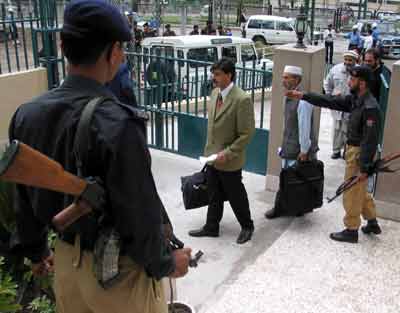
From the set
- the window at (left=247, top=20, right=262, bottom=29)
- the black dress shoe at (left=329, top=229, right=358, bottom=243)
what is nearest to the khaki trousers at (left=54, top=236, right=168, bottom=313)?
the black dress shoe at (left=329, top=229, right=358, bottom=243)

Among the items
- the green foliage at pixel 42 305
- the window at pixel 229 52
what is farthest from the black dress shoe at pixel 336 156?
the window at pixel 229 52

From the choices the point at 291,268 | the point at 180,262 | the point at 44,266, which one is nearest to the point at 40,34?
the point at 291,268

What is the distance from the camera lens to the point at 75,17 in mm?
1526

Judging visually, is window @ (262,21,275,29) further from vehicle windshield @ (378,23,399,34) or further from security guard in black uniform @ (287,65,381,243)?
security guard in black uniform @ (287,65,381,243)

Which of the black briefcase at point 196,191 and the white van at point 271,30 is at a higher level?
the white van at point 271,30

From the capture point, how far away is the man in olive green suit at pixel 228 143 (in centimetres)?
416

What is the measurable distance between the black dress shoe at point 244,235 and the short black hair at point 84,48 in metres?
3.16

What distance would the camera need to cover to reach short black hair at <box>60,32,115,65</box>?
1538mm

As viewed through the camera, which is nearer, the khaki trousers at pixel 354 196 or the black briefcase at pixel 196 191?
the khaki trousers at pixel 354 196

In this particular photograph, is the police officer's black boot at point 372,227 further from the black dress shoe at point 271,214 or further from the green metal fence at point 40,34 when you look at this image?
the green metal fence at point 40,34

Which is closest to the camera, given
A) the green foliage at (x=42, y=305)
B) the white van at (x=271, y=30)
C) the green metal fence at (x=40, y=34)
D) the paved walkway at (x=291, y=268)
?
the green foliage at (x=42, y=305)

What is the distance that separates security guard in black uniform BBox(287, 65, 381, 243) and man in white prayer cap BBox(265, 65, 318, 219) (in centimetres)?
17

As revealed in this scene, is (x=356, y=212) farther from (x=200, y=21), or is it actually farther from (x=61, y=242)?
(x=200, y=21)

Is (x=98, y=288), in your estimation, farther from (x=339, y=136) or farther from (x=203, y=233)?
(x=339, y=136)
